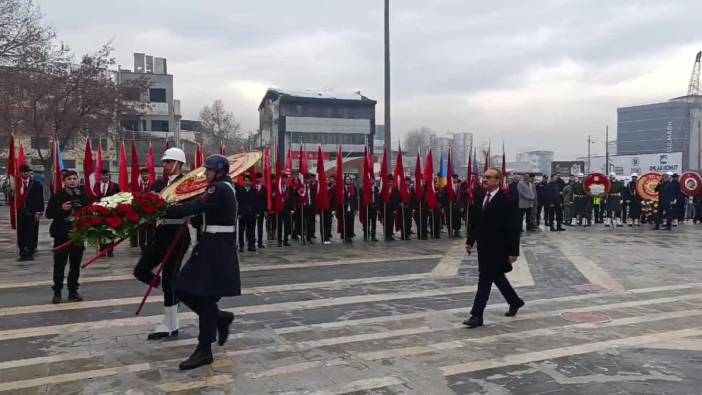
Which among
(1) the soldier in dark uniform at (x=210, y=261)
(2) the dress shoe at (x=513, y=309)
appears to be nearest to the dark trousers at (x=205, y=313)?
(1) the soldier in dark uniform at (x=210, y=261)

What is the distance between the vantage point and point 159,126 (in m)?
71.1

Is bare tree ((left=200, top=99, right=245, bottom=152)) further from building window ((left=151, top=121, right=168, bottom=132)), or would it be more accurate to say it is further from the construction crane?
the construction crane

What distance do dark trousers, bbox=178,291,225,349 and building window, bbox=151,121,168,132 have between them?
68.8 meters

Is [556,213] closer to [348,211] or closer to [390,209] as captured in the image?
[390,209]

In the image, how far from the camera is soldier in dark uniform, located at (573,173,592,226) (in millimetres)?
22062

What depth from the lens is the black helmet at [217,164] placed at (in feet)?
18.1

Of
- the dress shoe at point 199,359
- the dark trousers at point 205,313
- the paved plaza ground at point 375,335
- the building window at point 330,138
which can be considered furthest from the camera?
the building window at point 330,138

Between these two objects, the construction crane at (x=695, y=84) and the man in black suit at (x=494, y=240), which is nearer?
the man in black suit at (x=494, y=240)

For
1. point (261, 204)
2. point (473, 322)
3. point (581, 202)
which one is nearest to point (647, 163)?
point (581, 202)

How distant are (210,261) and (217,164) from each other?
88 centimetres

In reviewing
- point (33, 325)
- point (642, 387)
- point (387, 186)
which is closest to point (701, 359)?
point (642, 387)

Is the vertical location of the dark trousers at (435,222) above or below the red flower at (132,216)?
below

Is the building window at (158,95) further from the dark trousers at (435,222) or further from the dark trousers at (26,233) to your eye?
the dark trousers at (26,233)

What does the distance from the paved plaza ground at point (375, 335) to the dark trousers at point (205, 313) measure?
27 cm
